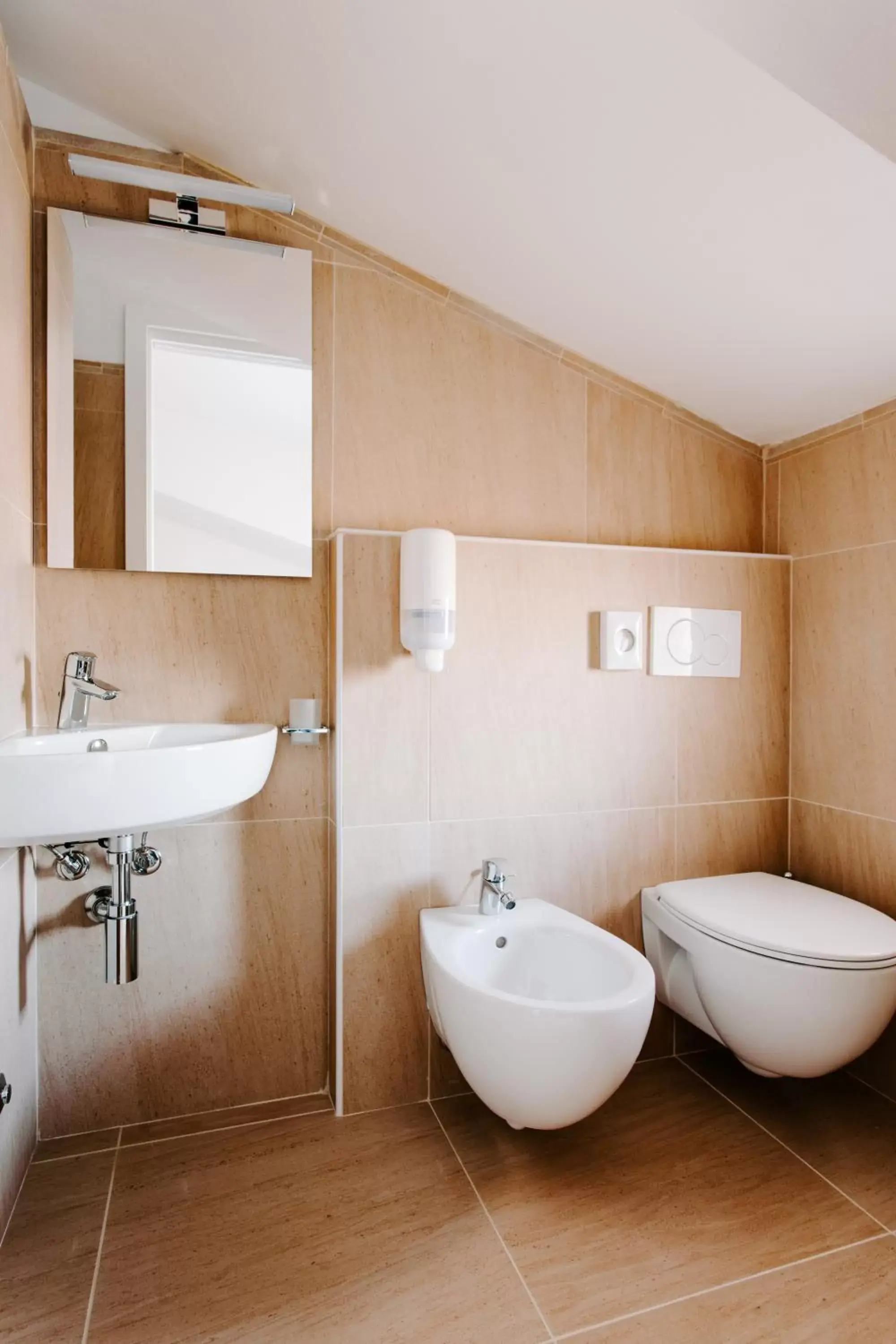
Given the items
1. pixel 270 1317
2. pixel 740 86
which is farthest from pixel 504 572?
pixel 270 1317

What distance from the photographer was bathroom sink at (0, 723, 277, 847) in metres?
1.05

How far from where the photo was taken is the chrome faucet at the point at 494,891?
63.9 inches

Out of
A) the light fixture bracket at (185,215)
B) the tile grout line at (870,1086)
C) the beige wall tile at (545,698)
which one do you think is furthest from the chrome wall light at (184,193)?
the tile grout line at (870,1086)

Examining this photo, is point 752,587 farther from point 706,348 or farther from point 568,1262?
point 568,1262

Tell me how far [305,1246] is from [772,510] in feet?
6.71

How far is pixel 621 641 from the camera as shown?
6.05 ft

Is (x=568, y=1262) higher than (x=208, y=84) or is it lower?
lower

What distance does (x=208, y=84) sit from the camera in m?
1.41

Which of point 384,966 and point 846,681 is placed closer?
point 384,966

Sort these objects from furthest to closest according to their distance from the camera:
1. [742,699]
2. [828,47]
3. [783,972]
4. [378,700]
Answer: [742,699], [378,700], [783,972], [828,47]

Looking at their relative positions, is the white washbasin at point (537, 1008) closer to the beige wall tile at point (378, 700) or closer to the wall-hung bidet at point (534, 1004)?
the wall-hung bidet at point (534, 1004)

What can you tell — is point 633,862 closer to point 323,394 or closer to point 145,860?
point 145,860

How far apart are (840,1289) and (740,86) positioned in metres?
1.85

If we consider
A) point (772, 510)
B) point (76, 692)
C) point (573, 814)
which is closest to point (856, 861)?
point (573, 814)
